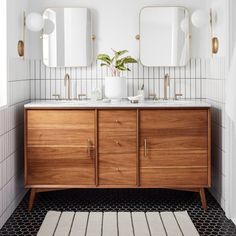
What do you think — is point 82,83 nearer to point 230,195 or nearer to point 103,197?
point 103,197

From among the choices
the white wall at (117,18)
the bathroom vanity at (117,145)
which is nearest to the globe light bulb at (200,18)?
the white wall at (117,18)

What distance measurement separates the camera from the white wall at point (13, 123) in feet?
11.8

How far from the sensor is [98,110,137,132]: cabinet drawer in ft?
12.6

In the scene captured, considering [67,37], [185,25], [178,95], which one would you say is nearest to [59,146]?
[67,37]

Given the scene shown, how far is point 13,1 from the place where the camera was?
3.89 meters

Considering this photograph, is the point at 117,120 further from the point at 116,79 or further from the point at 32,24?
the point at 32,24

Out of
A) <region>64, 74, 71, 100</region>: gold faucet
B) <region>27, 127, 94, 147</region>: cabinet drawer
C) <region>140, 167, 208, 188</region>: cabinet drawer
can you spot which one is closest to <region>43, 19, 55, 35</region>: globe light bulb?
<region>64, 74, 71, 100</region>: gold faucet

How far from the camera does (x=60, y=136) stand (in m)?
3.88

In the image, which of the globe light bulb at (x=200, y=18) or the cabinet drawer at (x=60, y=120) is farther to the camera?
the globe light bulb at (x=200, y=18)

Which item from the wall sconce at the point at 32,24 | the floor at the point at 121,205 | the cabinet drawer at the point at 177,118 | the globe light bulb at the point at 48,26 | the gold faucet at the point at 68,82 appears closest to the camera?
the floor at the point at 121,205

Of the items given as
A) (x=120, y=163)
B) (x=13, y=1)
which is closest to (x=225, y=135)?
(x=120, y=163)

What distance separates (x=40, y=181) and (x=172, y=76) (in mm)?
1565

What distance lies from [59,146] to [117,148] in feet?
1.53

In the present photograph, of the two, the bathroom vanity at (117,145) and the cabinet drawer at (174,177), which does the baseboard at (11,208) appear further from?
the cabinet drawer at (174,177)
